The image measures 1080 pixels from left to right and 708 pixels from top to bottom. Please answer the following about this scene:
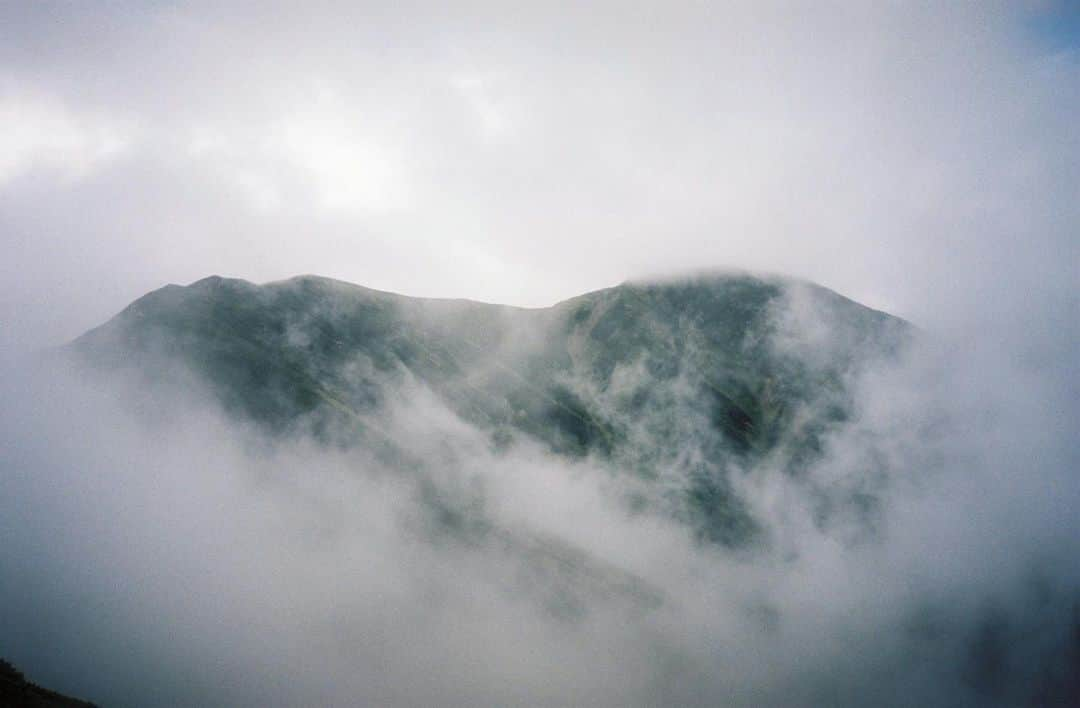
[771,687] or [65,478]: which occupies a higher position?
[771,687]

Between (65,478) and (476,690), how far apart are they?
15571 cm

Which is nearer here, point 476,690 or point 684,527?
point 476,690

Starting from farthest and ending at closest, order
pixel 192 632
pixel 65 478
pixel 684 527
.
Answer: pixel 684 527 < pixel 65 478 < pixel 192 632

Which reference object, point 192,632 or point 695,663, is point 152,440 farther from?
point 695,663

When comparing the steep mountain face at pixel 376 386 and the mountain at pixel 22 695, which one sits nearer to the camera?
the mountain at pixel 22 695

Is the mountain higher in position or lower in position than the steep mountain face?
lower

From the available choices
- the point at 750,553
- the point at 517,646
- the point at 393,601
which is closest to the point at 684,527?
the point at 750,553

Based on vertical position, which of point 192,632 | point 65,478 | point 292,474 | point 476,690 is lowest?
point 192,632

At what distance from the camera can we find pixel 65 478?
168625 millimetres

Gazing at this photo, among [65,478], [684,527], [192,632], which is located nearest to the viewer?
[192,632]

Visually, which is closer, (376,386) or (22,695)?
(22,695)

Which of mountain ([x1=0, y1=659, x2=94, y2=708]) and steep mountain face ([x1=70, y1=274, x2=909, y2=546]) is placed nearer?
mountain ([x1=0, y1=659, x2=94, y2=708])

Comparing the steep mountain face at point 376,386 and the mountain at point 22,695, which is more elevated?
the steep mountain face at point 376,386

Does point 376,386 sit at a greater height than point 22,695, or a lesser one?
greater
